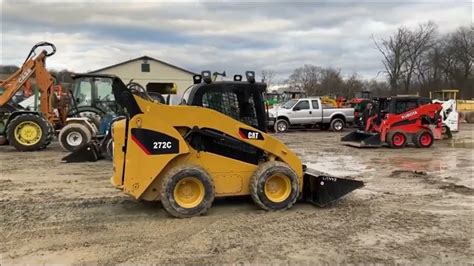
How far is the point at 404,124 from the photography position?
17.6 m

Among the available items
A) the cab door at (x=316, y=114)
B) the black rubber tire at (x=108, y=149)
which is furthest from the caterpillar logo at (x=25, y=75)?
the cab door at (x=316, y=114)

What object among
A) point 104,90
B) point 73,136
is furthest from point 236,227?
point 104,90

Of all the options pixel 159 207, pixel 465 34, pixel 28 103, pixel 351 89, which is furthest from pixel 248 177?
pixel 465 34

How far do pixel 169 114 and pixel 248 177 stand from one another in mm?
1488

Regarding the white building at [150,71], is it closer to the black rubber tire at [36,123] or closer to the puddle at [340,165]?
the black rubber tire at [36,123]

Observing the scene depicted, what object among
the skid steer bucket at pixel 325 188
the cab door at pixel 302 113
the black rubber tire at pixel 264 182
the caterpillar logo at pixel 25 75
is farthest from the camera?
the cab door at pixel 302 113

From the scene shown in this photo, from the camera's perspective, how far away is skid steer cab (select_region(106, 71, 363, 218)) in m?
6.77

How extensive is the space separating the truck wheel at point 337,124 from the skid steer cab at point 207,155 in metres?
18.7

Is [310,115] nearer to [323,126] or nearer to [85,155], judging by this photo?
[323,126]

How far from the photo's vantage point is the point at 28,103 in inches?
715

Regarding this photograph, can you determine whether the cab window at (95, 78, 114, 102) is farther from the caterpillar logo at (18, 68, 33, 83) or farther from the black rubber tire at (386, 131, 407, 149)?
the black rubber tire at (386, 131, 407, 149)

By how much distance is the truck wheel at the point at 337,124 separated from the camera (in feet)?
86.0

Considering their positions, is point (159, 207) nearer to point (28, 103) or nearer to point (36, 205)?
point (36, 205)

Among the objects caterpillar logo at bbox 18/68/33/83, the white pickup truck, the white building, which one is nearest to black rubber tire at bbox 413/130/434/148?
the white pickup truck
